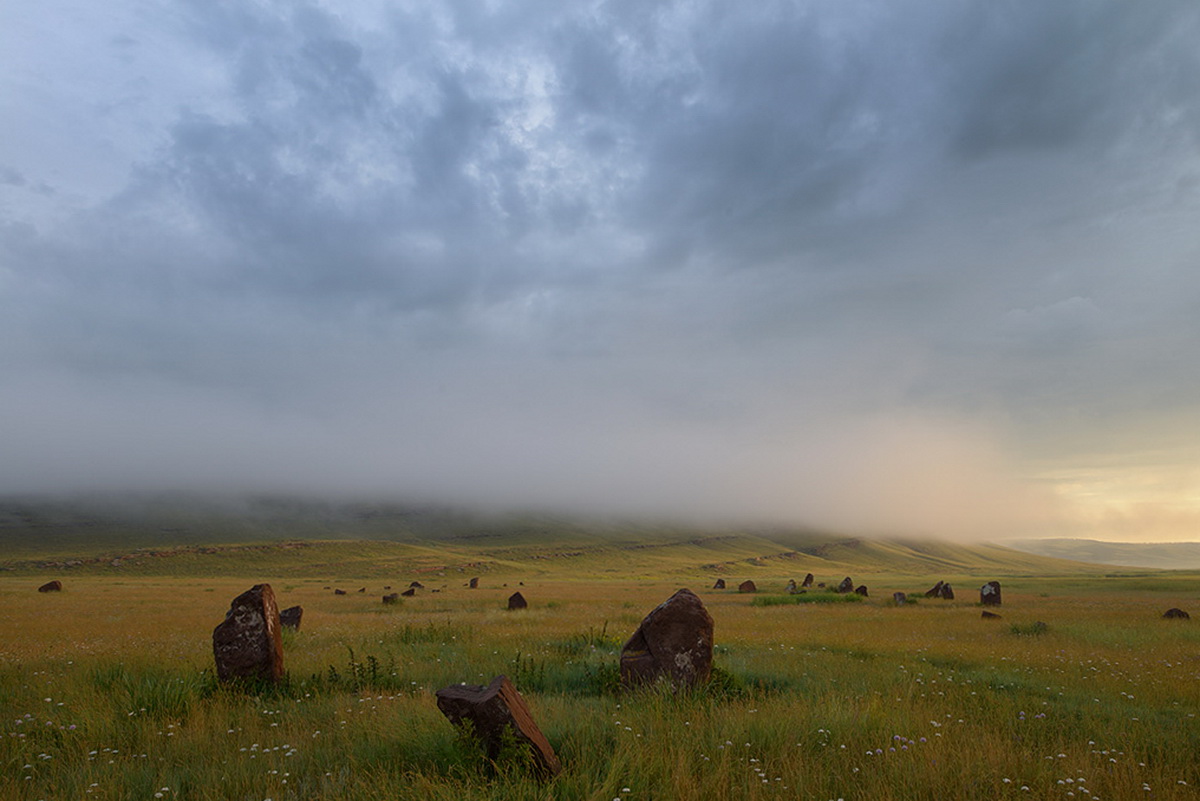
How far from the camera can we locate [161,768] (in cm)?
592

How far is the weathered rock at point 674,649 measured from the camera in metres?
9.51

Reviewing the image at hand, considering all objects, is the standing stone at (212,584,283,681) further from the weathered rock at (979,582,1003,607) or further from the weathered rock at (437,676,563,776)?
the weathered rock at (979,582,1003,607)

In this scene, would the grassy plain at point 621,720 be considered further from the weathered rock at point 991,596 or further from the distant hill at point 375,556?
the distant hill at point 375,556

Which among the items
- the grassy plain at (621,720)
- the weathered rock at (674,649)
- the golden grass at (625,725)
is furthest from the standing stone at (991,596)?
the weathered rock at (674,649)

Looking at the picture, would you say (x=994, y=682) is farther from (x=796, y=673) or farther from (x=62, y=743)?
(x=62, y=743)

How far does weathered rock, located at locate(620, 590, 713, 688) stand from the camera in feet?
31.2

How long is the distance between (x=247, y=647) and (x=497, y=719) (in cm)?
684

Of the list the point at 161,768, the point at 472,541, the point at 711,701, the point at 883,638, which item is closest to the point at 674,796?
the point at 711,701

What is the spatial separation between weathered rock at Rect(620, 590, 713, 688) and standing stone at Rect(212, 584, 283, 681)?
583 centimetres

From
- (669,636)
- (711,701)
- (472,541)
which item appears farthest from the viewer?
(472,541)

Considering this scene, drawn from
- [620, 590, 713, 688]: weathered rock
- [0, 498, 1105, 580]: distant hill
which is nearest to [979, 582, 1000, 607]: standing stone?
[620, 590, 713, 688]: weathered rock

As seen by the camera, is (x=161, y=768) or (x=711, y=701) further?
(x=711, y=701)

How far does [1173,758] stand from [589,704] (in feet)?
20.7

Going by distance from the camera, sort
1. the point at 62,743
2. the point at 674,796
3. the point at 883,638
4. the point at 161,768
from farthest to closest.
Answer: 1. the point at 883,638
2. the point at 62,743
3. the point at 161,768
4. the point at 674,796
